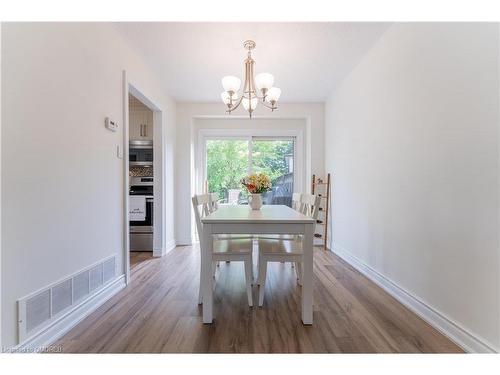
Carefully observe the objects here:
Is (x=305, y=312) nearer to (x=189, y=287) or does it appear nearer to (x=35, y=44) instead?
(x=189, y=287)

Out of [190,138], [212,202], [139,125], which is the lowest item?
[212,202]

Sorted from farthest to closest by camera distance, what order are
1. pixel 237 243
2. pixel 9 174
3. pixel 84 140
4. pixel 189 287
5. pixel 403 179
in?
pixel 189 287 < pixel 237 243 < pixel 403 179 < pixel 84 140 < pixel 9 174

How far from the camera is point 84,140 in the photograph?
1954 mm

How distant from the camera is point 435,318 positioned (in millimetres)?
1778

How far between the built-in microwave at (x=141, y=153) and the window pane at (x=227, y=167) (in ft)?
4.08

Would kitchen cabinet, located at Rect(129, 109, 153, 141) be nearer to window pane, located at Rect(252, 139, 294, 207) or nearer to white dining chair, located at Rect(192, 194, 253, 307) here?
window pane, located at Rect(252, 139, 294, 207)

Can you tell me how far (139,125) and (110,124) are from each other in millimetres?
1930

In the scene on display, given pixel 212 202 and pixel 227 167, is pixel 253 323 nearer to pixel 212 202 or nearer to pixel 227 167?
pixel 212 202

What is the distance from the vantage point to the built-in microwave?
12.7 feet

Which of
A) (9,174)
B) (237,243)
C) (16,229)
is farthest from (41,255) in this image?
(237,243)

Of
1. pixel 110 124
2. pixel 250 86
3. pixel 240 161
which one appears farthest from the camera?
pixel 240 161

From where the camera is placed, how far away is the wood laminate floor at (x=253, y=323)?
1557mm

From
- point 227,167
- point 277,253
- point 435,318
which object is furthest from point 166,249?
point 435,318
